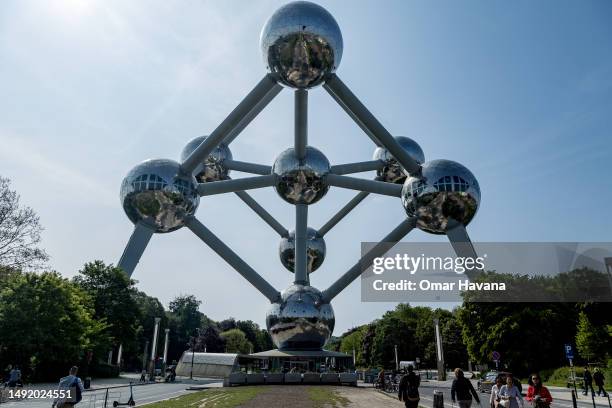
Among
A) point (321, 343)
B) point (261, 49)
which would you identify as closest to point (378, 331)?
Answer: point (321, 343)

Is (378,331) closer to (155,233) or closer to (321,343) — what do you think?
(321,343)

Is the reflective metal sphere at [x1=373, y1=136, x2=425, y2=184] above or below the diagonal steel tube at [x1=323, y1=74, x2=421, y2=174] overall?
above

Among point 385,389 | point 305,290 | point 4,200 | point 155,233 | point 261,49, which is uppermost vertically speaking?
point 261,49

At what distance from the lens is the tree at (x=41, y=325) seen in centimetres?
2203

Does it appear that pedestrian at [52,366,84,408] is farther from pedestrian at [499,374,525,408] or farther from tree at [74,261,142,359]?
tree at [74,261,142,359]

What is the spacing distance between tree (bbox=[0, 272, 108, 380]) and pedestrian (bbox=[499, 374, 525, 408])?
21.0 meters

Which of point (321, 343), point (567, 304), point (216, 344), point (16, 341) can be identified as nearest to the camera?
point (16, 341)

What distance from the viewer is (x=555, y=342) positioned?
28.8 meters

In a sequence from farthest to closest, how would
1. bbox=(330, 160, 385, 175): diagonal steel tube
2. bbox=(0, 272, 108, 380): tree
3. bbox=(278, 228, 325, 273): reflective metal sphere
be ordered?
bbox=(278, 228, 325, 273): reflective metal sphere < bbox=(330, 160, 385, 175): diagonal steel tube < bbox=(0, 272, 108, 380): tree

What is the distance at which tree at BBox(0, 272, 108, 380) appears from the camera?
22031 mm

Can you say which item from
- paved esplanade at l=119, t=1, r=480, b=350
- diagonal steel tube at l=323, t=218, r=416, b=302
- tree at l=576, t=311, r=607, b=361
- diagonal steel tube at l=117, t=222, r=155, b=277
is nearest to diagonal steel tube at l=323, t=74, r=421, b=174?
paved esplanade at l=119, t=1, r=480, b=350

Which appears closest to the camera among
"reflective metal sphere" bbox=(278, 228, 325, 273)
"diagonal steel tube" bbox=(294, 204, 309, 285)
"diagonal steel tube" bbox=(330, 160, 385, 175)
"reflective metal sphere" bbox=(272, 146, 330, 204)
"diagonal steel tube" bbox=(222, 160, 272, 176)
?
"reflective metal sphere" bbox=(272, 146, 330, 204)

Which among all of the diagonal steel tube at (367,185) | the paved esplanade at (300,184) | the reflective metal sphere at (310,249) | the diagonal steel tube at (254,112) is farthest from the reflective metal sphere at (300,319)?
the diagonal steel tube at (254,112)

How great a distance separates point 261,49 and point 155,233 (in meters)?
9.01
